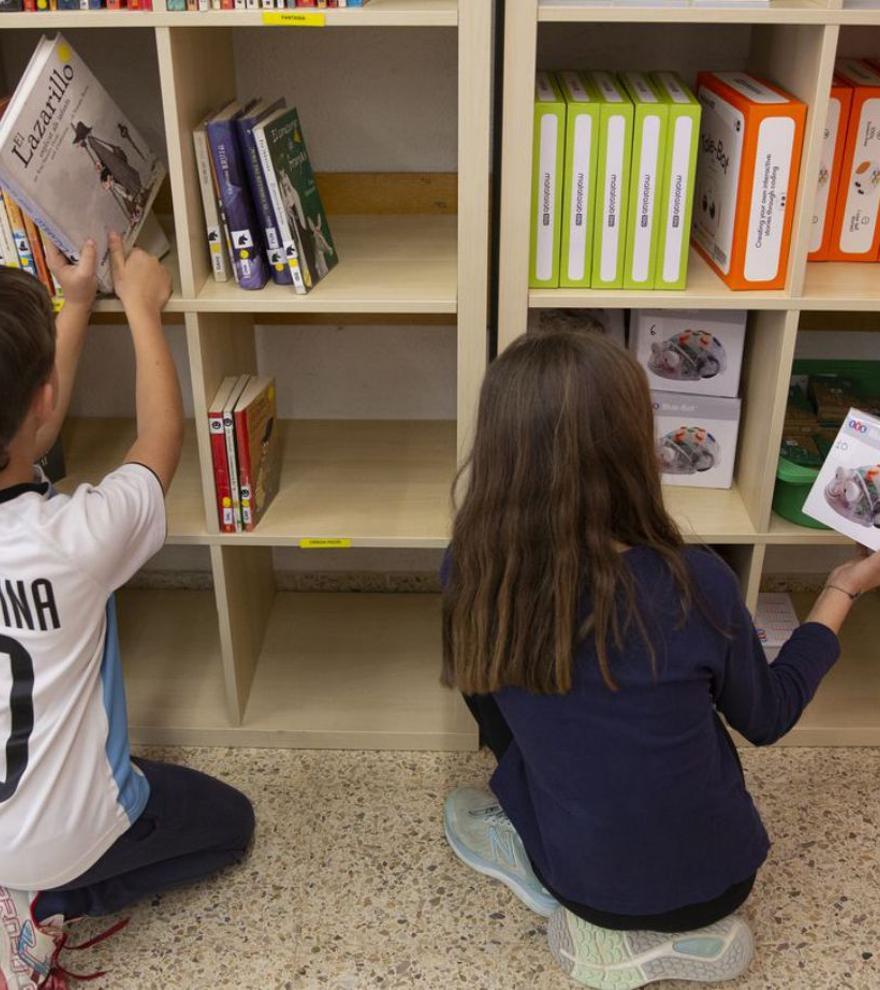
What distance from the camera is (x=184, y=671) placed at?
2199 mm

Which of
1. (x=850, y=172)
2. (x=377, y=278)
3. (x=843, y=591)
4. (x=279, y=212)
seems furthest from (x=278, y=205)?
(x=843, y=591)

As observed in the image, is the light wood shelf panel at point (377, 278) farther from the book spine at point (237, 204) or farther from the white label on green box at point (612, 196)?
the white label on green box at point (612, 196)

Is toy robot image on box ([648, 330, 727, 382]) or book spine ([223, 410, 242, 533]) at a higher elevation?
toy robot image on box ([648, 330, 727, 382])

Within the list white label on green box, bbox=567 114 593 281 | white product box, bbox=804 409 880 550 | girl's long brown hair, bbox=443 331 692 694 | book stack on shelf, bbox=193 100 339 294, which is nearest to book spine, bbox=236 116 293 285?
book stack on shelf, bbox=193 100 339 294

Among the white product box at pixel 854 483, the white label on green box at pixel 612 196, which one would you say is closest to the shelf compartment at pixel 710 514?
the white product box at pixel 854 483

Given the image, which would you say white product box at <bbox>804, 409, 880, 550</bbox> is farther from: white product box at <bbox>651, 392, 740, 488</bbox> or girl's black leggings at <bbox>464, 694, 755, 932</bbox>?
girl's black leggings at <bbox>464, 694, 755, 932</bbox>

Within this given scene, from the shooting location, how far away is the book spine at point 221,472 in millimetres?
1782

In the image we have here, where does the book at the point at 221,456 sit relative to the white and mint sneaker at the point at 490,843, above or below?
above

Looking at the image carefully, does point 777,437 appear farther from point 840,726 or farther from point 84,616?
point 84,616

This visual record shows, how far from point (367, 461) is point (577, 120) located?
0.77 meters

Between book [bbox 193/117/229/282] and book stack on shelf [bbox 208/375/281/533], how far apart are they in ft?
0.64

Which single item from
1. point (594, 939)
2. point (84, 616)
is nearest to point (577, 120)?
point (84, 616)

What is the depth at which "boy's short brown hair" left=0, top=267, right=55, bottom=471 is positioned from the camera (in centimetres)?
138

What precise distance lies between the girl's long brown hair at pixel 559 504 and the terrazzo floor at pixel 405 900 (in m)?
0.53
